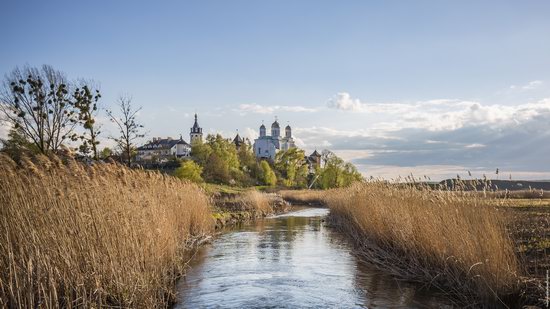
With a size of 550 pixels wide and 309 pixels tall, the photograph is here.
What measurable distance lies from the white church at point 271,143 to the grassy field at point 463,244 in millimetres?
130262

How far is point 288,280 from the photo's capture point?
12148 mm

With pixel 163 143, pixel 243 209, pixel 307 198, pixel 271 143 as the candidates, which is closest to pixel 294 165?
pixel 271 143

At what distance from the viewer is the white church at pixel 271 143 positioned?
6161 inches

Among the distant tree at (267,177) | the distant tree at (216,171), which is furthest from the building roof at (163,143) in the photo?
the distant tree at (216,171)

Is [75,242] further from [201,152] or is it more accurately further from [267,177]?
[267,177]

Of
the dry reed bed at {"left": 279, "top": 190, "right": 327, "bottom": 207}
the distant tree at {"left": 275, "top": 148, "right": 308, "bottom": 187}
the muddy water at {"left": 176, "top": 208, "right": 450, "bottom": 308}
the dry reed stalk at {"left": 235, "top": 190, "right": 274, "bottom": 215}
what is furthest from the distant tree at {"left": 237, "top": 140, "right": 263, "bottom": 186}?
the muddy water at {"left": 176, "top": 208, "right": 450, "bottom": 308}

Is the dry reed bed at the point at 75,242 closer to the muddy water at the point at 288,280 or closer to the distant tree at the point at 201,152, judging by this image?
the muddy water at the point at 288,280

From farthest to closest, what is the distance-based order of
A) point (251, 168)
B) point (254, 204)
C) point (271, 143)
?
point (271, 143) → point (251, 168) → point (254, 204)

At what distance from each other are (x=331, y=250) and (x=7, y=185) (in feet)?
38.2

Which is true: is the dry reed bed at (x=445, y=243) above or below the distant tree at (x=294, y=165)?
below

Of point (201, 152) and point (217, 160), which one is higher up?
point (201, 152)

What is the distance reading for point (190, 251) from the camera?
637 inches

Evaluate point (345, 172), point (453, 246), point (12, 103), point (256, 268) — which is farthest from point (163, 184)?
point (345, 172)

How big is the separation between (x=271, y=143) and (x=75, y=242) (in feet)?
494
